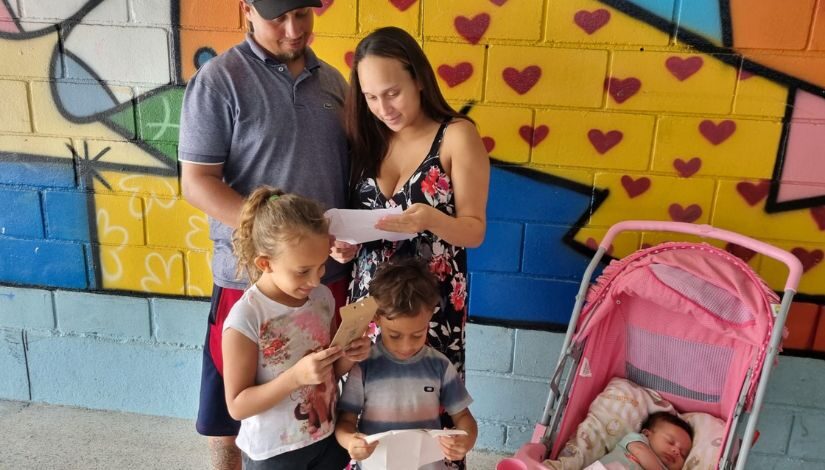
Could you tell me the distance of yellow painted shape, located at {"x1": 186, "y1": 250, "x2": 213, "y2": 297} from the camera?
8.11 feet

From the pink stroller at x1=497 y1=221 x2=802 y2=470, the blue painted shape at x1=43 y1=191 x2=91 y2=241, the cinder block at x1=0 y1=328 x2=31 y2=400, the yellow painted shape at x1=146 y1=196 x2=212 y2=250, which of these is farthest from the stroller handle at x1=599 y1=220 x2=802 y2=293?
the cinder block at x1=0 y1=328 x2=31 y2=400

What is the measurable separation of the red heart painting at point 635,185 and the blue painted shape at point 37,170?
2006mm

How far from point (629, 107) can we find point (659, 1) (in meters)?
0.33

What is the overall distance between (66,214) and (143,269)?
0.36 metres

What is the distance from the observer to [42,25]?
7.68 ft

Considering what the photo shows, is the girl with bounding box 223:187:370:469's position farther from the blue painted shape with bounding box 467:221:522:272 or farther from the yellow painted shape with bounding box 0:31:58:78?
the yellow painted shape with bounding box 0:31:58:78

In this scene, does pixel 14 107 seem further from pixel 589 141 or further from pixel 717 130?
pixel 717 130

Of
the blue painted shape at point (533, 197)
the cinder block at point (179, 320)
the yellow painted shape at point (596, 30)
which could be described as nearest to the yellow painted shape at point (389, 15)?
the yellow painted shape at point (596, 30)

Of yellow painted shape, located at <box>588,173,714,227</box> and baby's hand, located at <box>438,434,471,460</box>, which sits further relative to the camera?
yellow painted shape, located at <box>588,173,714,227</box>

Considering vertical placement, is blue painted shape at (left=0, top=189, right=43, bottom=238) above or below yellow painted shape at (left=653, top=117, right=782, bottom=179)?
below

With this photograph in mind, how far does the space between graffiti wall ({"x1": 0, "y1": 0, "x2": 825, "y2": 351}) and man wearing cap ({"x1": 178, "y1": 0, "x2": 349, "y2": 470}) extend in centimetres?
54

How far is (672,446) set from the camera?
1.80m

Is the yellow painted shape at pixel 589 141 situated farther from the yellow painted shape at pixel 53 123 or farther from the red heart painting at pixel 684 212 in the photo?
the yellow painted shape at pixel 53 123

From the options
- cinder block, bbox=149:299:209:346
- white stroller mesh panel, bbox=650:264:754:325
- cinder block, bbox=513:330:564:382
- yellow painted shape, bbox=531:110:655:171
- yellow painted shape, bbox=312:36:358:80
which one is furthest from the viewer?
cinder block, bbox=149:299:209:346
